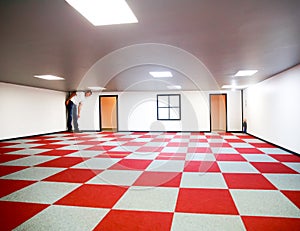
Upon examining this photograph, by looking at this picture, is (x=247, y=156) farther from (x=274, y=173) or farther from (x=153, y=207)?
(x=153, y=207)

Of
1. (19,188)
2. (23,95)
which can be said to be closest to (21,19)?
(19,188)

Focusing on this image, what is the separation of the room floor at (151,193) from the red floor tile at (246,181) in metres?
0.02

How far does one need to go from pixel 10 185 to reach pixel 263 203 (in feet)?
14.9

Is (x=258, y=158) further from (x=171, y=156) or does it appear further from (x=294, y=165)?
(x=171, y=156)

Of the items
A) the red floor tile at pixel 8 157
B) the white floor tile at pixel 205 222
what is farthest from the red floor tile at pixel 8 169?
the white floor tile at pixel 205 222

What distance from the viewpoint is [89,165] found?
18.4ft

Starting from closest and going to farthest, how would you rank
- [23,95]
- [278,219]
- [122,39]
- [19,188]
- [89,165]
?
[278,219] < [19,188] < [122,39] < [89,165] < [23,95]

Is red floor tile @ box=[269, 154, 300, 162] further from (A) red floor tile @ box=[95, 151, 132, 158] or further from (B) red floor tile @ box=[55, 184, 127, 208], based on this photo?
(B) red floor tile @ box=[55, 184, 127, 208]

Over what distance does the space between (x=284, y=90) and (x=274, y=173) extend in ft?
12.7

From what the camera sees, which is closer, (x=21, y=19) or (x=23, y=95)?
(x=21, y=19)

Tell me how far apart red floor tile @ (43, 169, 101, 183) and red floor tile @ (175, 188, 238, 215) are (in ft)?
6.87

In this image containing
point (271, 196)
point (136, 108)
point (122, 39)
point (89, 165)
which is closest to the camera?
point (271, 196)

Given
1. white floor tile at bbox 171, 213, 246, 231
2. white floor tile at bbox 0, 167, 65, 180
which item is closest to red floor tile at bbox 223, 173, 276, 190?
white floor tile at bbox 171, 213, 246, 231

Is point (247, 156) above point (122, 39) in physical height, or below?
below
